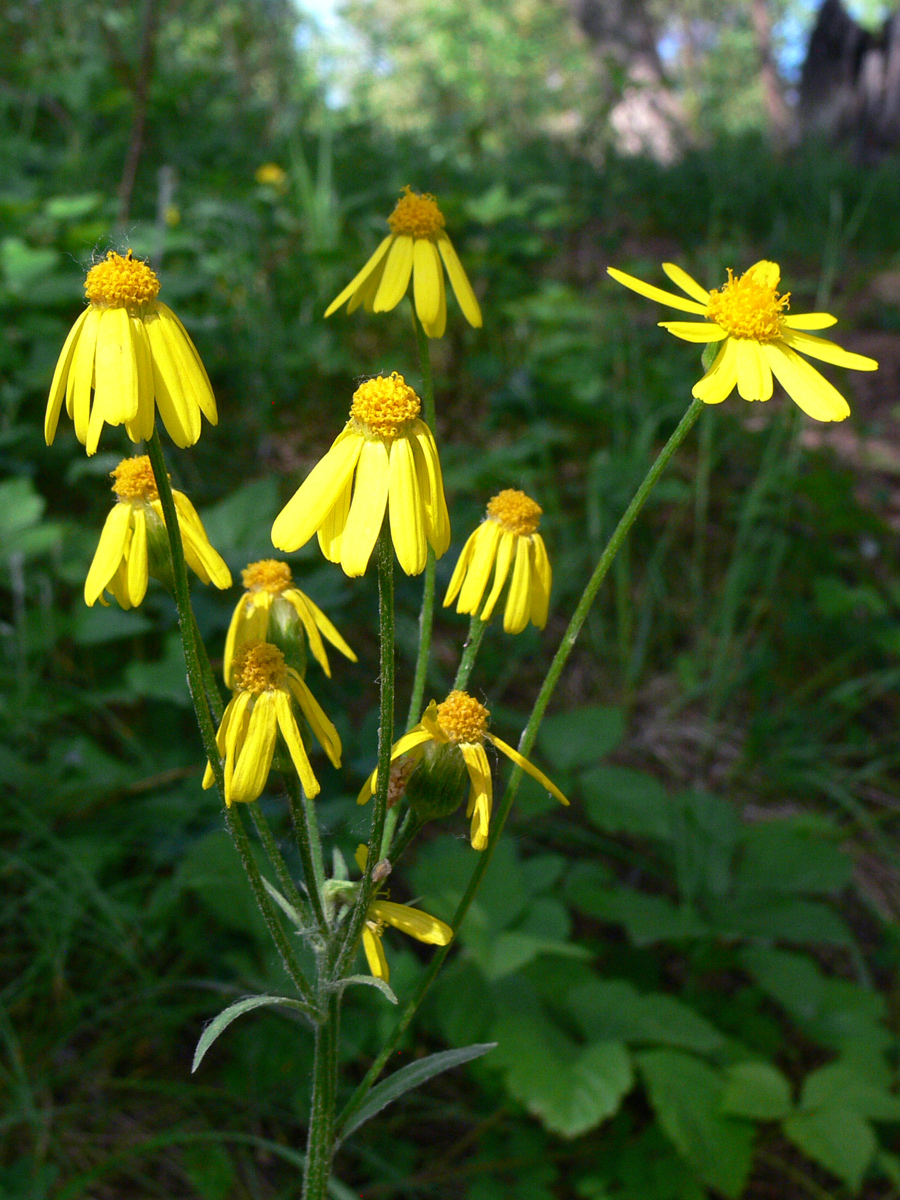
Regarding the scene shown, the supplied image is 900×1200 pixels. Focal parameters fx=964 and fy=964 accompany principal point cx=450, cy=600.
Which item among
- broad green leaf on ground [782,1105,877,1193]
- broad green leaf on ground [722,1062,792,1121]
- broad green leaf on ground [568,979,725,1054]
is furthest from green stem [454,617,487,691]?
broad green leaf on ground [782,1105,877,1193]

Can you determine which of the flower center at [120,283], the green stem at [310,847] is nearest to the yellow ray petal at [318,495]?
the flower center at [120,283]

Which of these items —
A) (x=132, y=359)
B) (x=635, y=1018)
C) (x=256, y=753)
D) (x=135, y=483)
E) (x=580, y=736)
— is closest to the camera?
(x=132, y=359)

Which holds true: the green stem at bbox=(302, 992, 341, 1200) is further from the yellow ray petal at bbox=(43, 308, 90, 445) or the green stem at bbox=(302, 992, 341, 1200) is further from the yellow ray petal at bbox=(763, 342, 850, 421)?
the yellow ray petal at bbox=(763, 342, 850, 421)

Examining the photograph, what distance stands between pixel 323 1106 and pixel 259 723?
1.40ft

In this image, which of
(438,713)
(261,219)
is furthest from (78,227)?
(438,713)

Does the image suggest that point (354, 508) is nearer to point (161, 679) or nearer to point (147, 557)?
point (147, 557)

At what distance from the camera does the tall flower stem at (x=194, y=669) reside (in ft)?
2.57

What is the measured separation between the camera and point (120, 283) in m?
0.82

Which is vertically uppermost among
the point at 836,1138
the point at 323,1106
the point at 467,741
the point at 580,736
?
the point at 467,741

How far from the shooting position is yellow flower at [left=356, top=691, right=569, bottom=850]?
98 cm

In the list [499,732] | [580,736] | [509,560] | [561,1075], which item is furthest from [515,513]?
[499,732]

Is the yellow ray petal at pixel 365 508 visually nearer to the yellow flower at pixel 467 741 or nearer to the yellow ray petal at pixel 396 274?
the yellow flower at pixel 467 741

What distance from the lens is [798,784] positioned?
301 cm

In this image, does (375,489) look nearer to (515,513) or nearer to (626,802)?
(515,513)
